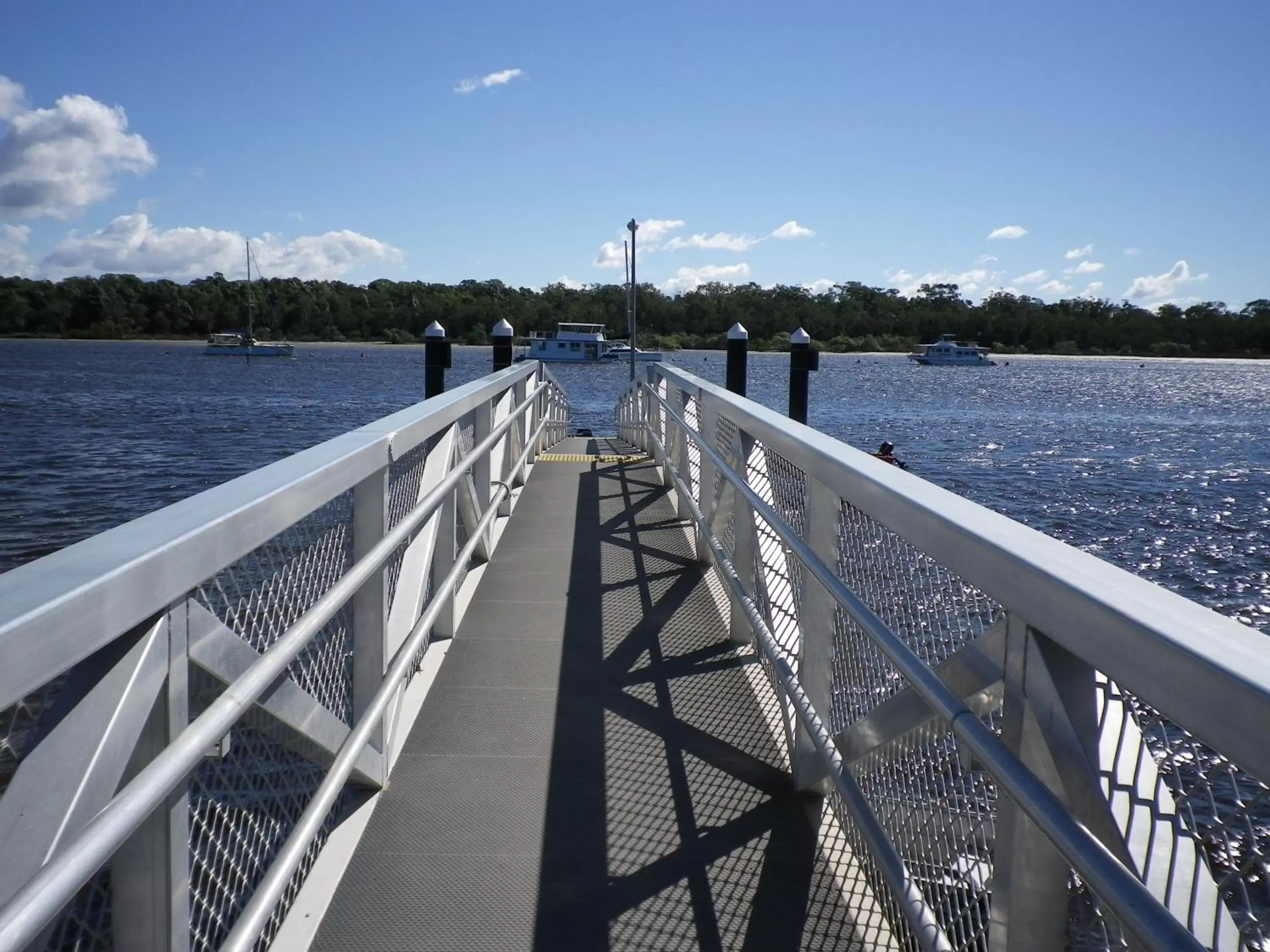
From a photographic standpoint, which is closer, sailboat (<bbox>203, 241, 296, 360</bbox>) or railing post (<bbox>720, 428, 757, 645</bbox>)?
railing post (<bbox>720, 428, 757, 645</bbox>)

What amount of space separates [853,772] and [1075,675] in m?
1.39

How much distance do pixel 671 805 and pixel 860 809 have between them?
1.11 metres

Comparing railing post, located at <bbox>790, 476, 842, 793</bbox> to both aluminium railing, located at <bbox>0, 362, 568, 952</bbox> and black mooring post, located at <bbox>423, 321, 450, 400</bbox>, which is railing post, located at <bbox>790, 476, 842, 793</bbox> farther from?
black mooring post, located at <bbox>423, 321, 450, 400</bbox>

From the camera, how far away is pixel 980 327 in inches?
5615

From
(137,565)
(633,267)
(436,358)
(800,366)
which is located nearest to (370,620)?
(137,565)

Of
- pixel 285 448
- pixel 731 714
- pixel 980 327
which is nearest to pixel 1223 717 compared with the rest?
pixel 731 714

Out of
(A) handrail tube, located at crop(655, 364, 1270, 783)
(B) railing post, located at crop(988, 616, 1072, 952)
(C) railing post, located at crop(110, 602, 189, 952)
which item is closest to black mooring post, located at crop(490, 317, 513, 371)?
(A) handrail tube, located at crop(655, 364, 1270, 783)

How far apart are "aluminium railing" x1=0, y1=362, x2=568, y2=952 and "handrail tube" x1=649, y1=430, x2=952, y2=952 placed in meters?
1.05

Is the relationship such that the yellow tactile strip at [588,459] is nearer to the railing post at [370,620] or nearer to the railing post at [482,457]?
the railing post at [482,457]

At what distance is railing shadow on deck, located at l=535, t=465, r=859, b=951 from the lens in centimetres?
270

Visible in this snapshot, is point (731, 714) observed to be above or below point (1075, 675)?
below

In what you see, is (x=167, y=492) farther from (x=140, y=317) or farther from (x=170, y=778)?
(x=140, y=317)

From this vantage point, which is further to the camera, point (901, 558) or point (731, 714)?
point (731, 714)

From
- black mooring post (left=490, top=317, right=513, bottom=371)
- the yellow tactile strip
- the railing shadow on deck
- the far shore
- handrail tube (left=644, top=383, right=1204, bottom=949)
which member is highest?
black mooring post (left=490, top=317, right=513, bottom=371)
